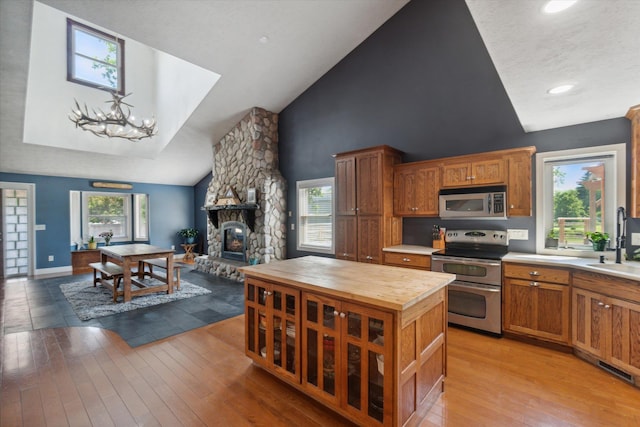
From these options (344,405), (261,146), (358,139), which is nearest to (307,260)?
(344,405)

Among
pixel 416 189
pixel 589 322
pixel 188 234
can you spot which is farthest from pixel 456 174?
pixel 188 234

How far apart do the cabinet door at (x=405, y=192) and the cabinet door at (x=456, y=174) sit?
389 millimetres

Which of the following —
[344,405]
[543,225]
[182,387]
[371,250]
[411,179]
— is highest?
[411,179]

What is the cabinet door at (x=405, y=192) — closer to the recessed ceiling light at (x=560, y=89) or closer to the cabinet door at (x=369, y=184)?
the cabinet door at (x=369, y=184)

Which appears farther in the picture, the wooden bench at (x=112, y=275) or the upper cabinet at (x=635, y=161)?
the wooden bench at (x=112, y=275)

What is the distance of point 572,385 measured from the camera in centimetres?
226

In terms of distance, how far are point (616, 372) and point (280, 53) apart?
5453 mm

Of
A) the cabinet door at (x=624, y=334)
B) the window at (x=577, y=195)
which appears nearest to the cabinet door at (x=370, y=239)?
the window at (x=577, y=195)

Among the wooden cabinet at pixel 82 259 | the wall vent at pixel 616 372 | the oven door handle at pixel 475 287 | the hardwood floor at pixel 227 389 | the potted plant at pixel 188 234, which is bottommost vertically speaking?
the hardwood floor at pixel 227 389

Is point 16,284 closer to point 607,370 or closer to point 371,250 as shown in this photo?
point 371,250

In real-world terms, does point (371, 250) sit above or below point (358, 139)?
below

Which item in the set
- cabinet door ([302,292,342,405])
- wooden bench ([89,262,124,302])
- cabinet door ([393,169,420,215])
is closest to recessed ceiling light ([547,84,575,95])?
cabinet door ([393,169,420,215])

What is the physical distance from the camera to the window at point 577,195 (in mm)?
2996

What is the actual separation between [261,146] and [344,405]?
4.97m
